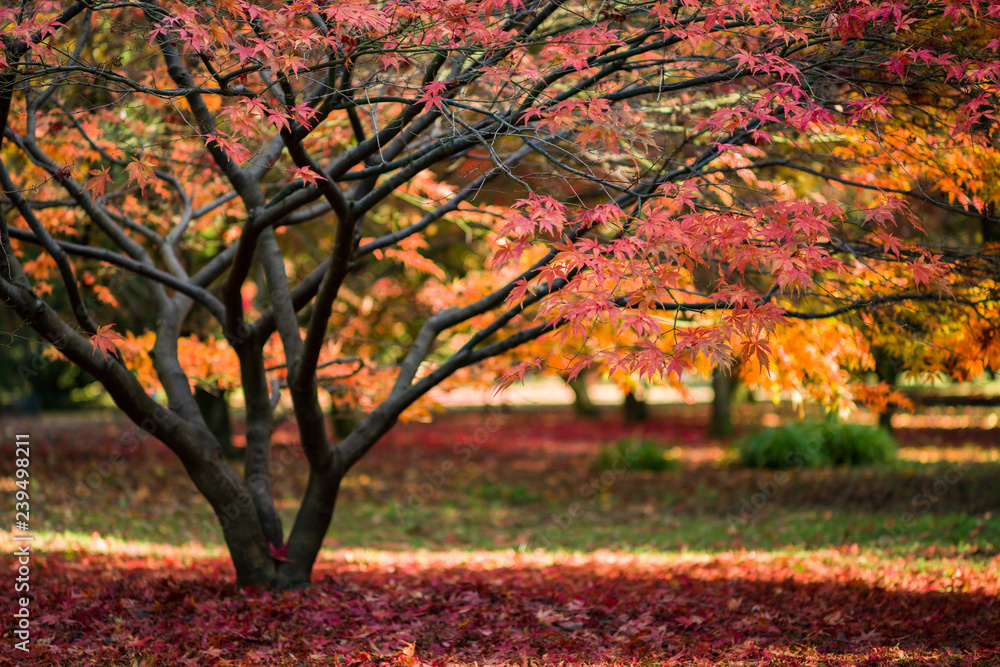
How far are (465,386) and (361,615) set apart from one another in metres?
2.80

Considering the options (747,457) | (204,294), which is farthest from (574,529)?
(204,294)

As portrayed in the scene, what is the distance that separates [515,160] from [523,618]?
325 centimetres

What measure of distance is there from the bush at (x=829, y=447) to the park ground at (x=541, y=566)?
511 millimetres

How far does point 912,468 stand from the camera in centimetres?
1178

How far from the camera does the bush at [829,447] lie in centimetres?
1273

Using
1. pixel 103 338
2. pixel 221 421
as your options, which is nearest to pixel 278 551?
pixel 103 338

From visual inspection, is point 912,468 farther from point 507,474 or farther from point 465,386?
point 465,386

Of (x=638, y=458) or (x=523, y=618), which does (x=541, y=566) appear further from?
(x=638, y=458)

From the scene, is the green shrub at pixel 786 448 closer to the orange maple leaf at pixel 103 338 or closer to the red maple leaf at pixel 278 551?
the red maple leaf at pixel 278 551

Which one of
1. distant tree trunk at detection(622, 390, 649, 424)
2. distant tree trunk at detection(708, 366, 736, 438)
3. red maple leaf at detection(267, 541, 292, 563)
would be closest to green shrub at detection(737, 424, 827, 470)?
distant tree trunk at detection(708, 366, 736, 438)

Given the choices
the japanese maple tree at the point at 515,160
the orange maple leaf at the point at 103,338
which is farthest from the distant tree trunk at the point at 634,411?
the orange maple leaf at the point at 103,338

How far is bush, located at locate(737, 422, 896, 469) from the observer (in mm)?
12731

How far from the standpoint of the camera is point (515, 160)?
5422mm

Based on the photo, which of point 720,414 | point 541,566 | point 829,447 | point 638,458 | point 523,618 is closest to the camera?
point 523,618
